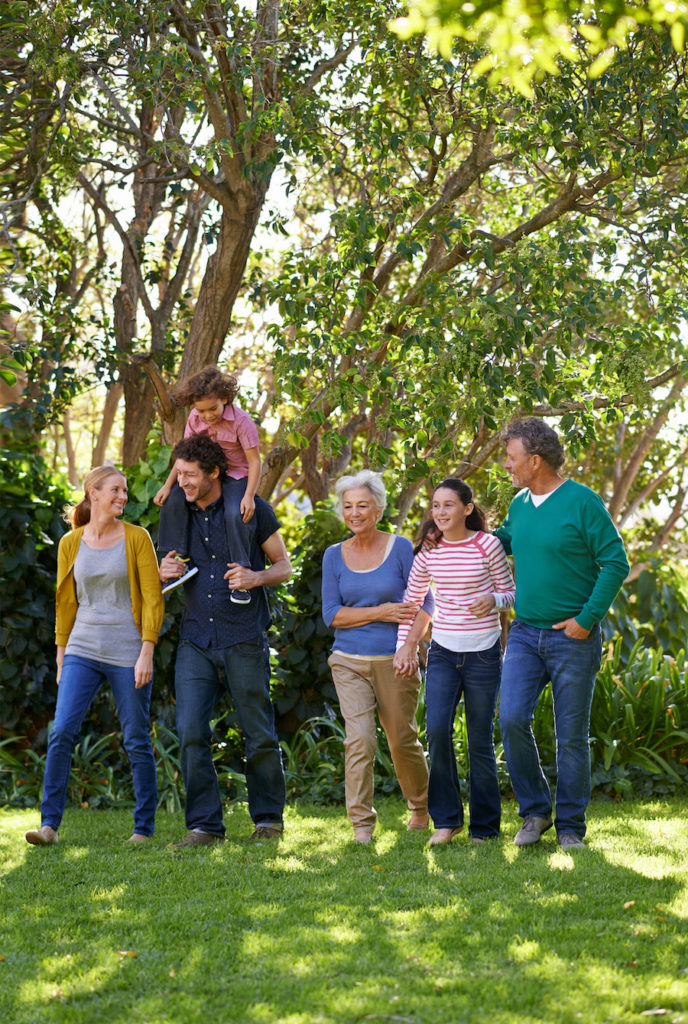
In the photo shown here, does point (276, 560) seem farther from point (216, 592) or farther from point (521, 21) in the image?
point (521, 21)

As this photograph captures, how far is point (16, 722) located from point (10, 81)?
479cm

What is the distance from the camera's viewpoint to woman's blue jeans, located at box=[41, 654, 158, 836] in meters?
5.46

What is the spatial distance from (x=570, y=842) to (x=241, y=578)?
201cm

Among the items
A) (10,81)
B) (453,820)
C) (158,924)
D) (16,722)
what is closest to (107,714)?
(16,722)

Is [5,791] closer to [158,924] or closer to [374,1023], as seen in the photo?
[158,924]

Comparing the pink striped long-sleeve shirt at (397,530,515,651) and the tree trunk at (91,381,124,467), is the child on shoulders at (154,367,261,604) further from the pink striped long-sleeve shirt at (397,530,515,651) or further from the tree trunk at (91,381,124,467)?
the tree trunk at (91,381,124,467)

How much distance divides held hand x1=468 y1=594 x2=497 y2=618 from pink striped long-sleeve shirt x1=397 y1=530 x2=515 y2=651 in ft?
0.09

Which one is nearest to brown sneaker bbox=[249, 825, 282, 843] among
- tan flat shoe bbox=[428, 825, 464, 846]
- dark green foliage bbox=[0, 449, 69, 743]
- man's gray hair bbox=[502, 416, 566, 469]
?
tan flat shoe bbox=[428, 825, 464, 846]

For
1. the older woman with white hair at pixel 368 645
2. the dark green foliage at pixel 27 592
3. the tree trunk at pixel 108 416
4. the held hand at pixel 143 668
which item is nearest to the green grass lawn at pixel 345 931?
the older woman with white hair at pixel 368 645

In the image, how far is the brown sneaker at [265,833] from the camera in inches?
218

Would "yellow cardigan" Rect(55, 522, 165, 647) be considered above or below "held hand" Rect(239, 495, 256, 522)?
Result: below

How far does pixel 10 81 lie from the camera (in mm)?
8281

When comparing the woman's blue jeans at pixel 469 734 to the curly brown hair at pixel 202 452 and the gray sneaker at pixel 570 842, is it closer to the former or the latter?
the gray sneaker at pixel 570 842

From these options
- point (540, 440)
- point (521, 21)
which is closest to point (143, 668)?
point (540, 440)
